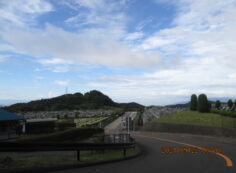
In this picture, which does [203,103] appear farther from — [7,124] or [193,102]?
[7,124]

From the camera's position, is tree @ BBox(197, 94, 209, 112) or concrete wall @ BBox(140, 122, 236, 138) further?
tree @ BBox(197, 94, 209, 112)

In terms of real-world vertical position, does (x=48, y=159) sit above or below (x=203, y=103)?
below

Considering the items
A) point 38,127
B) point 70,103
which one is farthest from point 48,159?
point 70,103

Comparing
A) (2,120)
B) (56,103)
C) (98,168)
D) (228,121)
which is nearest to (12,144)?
(98,168)

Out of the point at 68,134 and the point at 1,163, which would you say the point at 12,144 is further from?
the point at 68,134

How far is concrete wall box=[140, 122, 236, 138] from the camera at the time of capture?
24984 millimetres

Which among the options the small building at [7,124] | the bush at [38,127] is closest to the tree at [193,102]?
the bush at [38,127]

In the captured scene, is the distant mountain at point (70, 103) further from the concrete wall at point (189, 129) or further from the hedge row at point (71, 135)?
the concrete wall at point (189, 129)

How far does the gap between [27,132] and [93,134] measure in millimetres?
9676

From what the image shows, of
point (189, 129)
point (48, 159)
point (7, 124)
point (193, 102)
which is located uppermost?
point (193, 102)

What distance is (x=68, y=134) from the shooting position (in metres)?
31.9

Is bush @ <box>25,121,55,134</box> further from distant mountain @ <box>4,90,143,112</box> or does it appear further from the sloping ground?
distant mountain @ <box>4,90,143,112</box>

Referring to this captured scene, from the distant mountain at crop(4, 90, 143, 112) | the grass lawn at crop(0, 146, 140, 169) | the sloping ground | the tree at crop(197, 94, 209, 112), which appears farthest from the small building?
the distant mountain at crop(4, 90, 143, 112)

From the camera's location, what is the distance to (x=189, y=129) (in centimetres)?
3041
